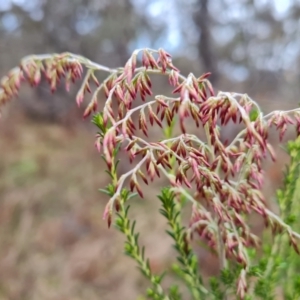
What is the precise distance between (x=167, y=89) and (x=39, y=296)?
201 inches

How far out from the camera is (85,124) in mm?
7441

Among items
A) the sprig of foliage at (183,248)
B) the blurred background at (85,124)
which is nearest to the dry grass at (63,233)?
the blurred background at (85,124)

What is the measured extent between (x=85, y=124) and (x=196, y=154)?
692 centimetres

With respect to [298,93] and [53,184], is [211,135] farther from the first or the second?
[298,93]

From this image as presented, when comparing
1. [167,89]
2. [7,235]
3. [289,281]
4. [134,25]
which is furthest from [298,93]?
[289,281]

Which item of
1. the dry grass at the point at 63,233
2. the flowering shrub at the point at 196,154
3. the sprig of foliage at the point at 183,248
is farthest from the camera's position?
the dry grass at the point at 63,233

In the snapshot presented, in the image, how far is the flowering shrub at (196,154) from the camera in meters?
0.64

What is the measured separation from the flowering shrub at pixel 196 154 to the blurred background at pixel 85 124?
112 inches

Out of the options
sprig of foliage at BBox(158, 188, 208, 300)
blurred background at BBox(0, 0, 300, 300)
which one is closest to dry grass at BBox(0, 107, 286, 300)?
blurred background at BBox(0, 0, 300, 300)

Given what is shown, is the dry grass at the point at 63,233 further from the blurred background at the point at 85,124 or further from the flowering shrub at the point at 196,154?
the flowering shrub at the point at 196,154

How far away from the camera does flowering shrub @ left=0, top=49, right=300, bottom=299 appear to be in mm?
640

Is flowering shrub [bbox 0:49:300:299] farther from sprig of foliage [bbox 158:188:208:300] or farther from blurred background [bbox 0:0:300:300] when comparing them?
blurred background [bbox 0:0:300:300]

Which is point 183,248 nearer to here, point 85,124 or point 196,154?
point 196,154

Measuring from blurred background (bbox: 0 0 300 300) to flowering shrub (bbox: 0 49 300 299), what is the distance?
112 inches
